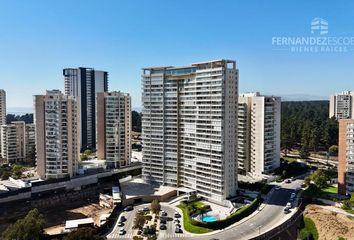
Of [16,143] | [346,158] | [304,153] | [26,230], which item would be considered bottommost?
[26,230]

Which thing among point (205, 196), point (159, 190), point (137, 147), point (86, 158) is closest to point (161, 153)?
point (159, 190)

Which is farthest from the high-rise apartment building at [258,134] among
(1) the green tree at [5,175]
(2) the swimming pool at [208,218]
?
(1) the green tree at [5,175]

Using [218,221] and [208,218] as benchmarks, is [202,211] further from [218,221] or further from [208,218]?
[218,221]

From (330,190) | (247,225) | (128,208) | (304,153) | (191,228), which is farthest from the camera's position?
(304,153)

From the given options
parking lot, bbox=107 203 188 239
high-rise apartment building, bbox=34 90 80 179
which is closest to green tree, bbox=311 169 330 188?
parking lot, bbox=107 203 188 239

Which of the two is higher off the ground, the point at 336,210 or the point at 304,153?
the point at 304,153

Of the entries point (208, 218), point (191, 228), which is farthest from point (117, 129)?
point (191, 228)

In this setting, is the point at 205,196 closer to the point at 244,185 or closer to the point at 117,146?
the point at 244,185

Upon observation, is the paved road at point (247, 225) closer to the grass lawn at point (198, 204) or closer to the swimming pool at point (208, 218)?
the swimming pool at point (208, 218)

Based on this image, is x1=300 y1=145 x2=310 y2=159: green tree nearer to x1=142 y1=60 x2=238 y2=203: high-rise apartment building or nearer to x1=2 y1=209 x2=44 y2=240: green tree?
x1=142 y1=60 x2=238 y2=203: high-rise apartment building
